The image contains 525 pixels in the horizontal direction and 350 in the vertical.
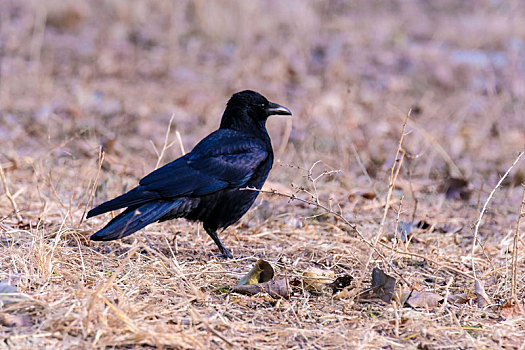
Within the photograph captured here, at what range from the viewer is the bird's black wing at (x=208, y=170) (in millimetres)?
4113

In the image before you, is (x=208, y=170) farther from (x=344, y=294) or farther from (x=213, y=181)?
(x=344, y=294)

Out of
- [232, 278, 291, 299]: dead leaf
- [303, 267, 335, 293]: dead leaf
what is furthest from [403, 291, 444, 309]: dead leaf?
[232, 278, 291, 299]: dead leaf

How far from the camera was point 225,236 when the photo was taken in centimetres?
474

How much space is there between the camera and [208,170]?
14.6 feet

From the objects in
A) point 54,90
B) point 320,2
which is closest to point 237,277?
point 54,90

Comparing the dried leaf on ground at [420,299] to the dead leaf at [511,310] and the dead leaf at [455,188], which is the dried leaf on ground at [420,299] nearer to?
the dead leaf at [511,310]

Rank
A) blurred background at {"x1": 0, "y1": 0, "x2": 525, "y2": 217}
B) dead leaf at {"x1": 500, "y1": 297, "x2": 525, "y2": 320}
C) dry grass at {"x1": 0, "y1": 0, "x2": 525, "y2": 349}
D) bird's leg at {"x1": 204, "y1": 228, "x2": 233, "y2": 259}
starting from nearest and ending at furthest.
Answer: dry grass at {"x1": 0, "y1": 0, "x2": 525, "y2": 349} → dead leaf at {"x1": 500, "y1": 297, "x2": 525, "y2": 320} → bird's leg at {"x1": 204, "y1": 228, "x2": 233, "y2": 259} → blurred background at {"x1": 0, "y1": 0, "x2": 525, "y2": 217}

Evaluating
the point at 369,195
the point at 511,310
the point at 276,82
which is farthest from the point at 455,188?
the point at 276,82

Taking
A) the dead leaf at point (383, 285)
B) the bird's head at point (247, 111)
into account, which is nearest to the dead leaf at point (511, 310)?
the dead leaf at point (383, 285)

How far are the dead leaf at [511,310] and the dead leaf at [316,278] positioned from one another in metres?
0.81

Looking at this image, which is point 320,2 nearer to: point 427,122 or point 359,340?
point 427,122

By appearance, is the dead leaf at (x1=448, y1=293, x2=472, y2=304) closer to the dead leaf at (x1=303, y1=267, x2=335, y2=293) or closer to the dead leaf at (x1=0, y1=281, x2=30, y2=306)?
the dead leaf at (x1=303, y1=267, x2=335, y2=293)

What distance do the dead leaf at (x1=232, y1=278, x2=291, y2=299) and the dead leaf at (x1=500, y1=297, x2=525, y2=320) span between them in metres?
0.99

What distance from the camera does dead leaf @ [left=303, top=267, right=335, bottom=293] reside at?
11.2 feet
